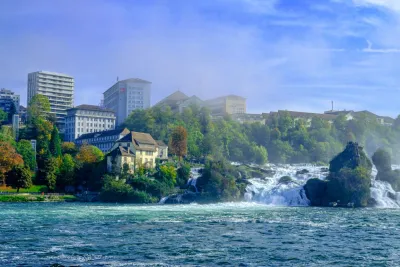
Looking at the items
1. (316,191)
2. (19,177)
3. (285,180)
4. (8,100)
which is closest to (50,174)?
(19,177)

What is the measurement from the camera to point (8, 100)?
17512cm

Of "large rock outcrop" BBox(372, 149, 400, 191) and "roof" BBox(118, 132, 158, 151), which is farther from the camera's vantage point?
"roof" BBox(118, 132, 158, 151)

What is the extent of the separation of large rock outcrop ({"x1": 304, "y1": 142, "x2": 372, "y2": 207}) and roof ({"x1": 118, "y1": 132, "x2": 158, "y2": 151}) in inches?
1375

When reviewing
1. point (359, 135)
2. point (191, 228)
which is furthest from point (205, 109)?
point (191, 228)

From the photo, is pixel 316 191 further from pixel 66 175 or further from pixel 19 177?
pixel 19 177

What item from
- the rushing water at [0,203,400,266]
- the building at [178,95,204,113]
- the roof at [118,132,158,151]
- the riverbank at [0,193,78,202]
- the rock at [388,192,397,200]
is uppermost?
the building at [178,95,204,113]

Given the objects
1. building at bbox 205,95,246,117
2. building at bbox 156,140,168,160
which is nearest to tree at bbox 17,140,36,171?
building at bbox 156,140,168,160

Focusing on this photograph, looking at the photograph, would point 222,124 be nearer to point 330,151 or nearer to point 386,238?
point 330,151

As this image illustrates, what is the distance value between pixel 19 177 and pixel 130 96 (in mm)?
85209

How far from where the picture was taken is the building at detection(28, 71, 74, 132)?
176750 millimetres

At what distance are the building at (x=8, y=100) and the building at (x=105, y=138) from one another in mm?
38934

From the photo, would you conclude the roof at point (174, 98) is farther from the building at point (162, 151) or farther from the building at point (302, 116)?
the building at point (162, 151)

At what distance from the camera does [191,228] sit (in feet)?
145

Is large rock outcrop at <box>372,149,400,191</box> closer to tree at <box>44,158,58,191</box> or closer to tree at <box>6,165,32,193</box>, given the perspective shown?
tree at <box>44,158,58,191</box>
